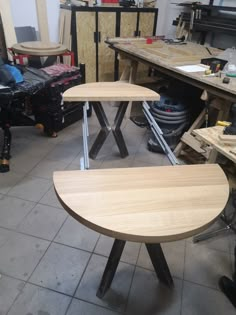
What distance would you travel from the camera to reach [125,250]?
5.11ft

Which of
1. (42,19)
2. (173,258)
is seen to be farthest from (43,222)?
(42,19)

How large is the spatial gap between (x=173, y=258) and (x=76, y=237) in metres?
0.61

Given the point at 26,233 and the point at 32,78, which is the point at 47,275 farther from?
the point at 32,78

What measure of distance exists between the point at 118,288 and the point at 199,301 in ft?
1.39

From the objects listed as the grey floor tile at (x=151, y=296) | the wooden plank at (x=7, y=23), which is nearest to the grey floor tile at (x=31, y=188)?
the grey floor tile at (x=151, y=296)

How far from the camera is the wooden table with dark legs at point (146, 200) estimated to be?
782 mm

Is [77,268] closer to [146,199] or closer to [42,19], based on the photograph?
[146,199]

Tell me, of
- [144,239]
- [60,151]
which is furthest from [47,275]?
[60,151]

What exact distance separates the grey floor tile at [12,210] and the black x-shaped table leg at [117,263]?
74 cm

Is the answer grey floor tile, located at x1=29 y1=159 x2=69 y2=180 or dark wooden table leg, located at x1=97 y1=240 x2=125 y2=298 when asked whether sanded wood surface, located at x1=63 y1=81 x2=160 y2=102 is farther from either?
dark wooden table leg, located at x1=97 y1=240 x2=125 y2=298

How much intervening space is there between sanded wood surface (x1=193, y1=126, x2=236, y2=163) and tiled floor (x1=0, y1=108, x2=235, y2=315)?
27.7 inches

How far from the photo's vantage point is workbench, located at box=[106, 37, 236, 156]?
1.88 m

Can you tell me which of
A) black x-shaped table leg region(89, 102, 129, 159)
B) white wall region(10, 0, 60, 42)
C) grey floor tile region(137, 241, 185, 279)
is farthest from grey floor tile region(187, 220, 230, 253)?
white wall region(10, 0, 60, 42)

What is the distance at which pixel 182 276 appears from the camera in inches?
56.1
